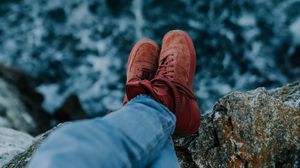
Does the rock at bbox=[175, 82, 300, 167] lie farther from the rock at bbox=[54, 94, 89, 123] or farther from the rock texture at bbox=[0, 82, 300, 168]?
the rock at bbox=[54, 94, 89, 123]

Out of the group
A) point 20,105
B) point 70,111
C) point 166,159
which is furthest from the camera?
point 70,111

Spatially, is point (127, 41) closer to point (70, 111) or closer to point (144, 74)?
point (70, 111)

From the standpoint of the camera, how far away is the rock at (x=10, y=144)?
12.9ft

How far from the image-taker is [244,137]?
11.5 feet

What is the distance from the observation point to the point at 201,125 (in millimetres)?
3729

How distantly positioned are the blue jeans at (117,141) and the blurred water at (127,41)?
3838mm

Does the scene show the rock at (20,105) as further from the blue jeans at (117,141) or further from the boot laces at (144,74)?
the blue jeans at (117,141)

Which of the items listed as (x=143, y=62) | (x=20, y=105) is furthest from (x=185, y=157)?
(x=20, y=105)

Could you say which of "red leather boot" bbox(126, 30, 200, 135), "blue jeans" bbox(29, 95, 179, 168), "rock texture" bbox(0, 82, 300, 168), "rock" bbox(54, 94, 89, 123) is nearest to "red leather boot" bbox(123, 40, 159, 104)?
"red leather boot" bbox(126, 30, 200, 135)

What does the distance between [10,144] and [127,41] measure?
3.52 m

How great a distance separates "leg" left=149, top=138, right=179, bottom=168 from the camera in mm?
2827

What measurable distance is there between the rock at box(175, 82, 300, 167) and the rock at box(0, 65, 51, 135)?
3.11m

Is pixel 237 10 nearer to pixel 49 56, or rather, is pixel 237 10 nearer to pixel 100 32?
pixel 100 32

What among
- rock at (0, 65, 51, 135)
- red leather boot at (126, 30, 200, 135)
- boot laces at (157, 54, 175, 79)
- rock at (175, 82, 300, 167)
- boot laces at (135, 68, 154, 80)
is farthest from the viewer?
rock at (0, 65, 51, 135)
